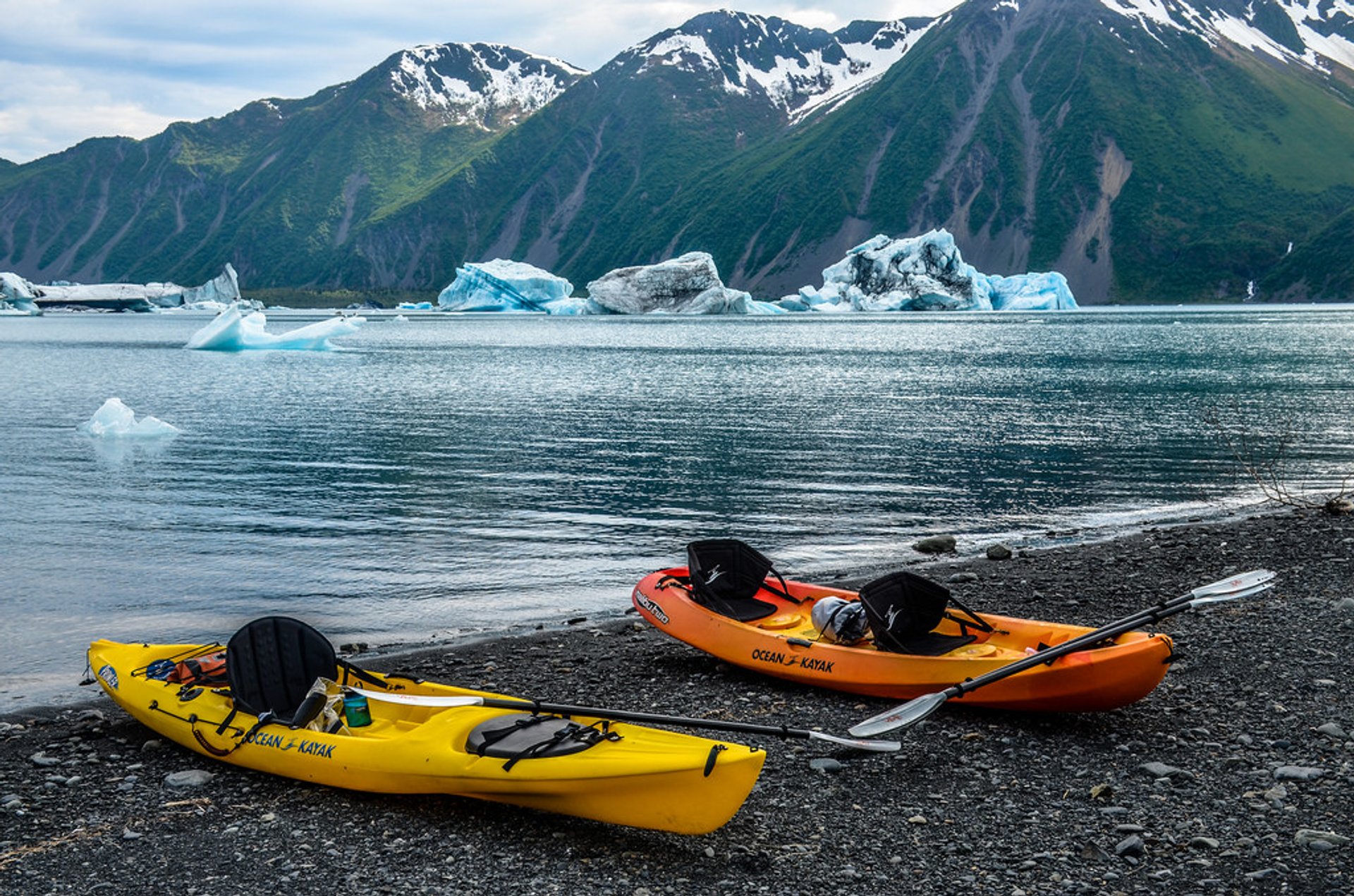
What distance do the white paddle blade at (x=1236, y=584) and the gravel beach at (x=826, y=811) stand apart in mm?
974

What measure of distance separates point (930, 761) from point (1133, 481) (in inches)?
704

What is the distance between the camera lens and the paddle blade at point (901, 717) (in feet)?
26.3

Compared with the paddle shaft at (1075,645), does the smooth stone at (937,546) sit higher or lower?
lower

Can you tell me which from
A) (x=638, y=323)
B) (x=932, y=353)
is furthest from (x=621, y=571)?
(x=638, y=323)

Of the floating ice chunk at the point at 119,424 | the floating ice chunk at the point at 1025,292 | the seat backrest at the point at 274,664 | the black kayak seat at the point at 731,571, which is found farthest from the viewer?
the floating ice chunk at the point at 1025,292

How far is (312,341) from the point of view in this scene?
80.6 m

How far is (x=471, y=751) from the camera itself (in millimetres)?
7520

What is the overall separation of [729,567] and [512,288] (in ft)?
527

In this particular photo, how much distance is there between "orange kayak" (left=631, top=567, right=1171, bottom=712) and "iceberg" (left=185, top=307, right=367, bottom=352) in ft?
216

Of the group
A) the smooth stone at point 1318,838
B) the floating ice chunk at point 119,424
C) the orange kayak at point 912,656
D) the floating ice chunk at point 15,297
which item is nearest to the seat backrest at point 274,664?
the orange kayak at point 912,656

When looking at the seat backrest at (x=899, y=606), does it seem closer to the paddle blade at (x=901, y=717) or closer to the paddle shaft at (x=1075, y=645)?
the paddle shaft at (x=1075, y=645)

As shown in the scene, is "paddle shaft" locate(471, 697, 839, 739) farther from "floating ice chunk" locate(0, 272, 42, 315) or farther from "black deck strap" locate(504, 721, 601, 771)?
"floating ice chunk" locate(0, 272, 42, 315)

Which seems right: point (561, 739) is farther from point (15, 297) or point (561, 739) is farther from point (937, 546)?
point (15, 297)

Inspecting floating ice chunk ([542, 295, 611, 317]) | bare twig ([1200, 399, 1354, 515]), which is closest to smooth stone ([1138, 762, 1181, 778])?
bare twig ([1200, 399, 1354, 515])
